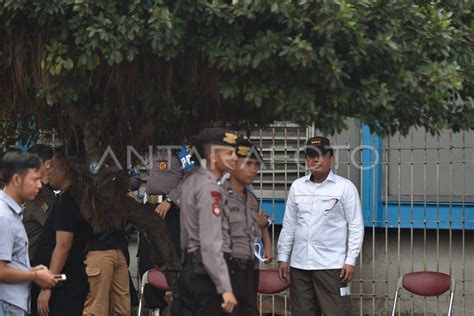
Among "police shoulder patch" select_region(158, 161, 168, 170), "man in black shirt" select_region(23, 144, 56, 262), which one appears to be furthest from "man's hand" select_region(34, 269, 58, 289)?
"police shoulder patch" select_region(158, 161, 168, 170)

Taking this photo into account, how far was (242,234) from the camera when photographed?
6.64 meters

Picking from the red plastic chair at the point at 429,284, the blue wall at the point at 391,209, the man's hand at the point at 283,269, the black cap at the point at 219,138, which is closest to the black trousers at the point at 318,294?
the man's hand at the point at 283,269

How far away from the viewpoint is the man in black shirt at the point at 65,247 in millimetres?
7328

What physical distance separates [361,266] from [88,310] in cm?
282

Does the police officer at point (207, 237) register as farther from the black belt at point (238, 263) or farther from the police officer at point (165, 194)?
the police officer at point (165, 194)

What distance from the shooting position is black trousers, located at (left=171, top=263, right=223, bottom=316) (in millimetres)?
6375

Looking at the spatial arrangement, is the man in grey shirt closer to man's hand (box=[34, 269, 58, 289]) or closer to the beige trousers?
man's hand (box=[34, 269, 58, 289])

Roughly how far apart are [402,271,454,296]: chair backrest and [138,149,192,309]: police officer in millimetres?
2105

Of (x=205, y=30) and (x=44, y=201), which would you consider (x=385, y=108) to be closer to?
(x=205, y=30)

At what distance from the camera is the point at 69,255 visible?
742 cm

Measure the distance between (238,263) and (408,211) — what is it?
4.05m

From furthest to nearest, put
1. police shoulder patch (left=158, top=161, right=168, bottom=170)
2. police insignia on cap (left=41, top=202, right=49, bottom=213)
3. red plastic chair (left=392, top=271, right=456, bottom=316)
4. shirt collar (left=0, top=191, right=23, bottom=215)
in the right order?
police shoulder patch (left=158, top=161, right=168, bottom=170), red plastic chair (left=392, top=271, right=456, bottom=316), police insignia on cap (left=41, top=202, right=49, bottom=213), shirt collar (left=0, top=191, right=23, bottom=215)

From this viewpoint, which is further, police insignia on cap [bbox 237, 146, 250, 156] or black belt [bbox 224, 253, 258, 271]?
police insignia on cap [bbox 237, 146, 250, 156]

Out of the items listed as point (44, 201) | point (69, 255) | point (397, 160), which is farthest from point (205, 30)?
point (397, 160)
